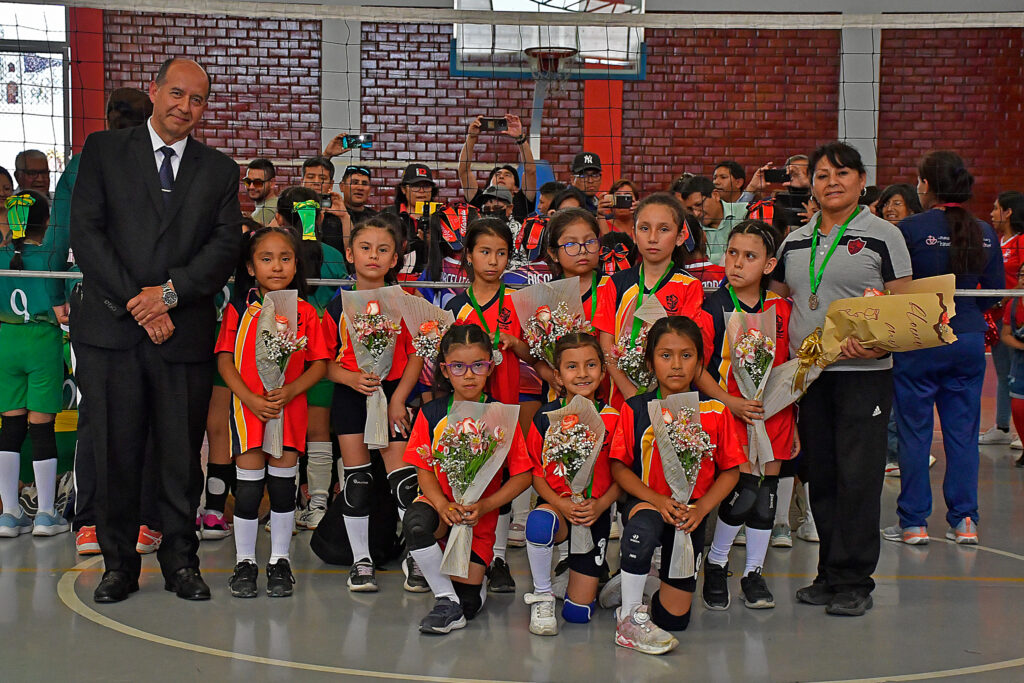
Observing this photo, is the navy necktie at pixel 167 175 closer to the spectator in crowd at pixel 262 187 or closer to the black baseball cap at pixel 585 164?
the spectator in crowd at pixel 262 187

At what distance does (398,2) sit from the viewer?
40.5ft

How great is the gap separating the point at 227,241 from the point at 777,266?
2.24 m

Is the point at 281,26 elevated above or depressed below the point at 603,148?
Result: above

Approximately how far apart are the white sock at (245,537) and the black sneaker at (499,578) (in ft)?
3.19

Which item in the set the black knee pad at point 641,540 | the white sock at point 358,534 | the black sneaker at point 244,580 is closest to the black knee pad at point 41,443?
the black sneaker at point 244,580

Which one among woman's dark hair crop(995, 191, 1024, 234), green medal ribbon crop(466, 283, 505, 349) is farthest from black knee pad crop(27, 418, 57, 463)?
woman's dark hair crop(995, 191, 1024, 234)

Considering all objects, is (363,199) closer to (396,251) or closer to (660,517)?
(396,251)

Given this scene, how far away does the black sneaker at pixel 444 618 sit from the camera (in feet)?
11.9

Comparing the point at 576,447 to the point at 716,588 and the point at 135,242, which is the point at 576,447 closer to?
the point at 716,588

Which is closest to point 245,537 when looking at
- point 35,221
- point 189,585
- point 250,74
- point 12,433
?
point 189,585

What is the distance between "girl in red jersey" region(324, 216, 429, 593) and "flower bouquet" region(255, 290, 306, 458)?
0.24 metres

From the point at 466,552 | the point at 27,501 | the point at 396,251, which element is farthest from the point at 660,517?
the point at 27,501

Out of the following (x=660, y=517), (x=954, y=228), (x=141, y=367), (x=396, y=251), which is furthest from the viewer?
(x=954, y=228)

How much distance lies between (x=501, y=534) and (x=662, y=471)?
84cm
